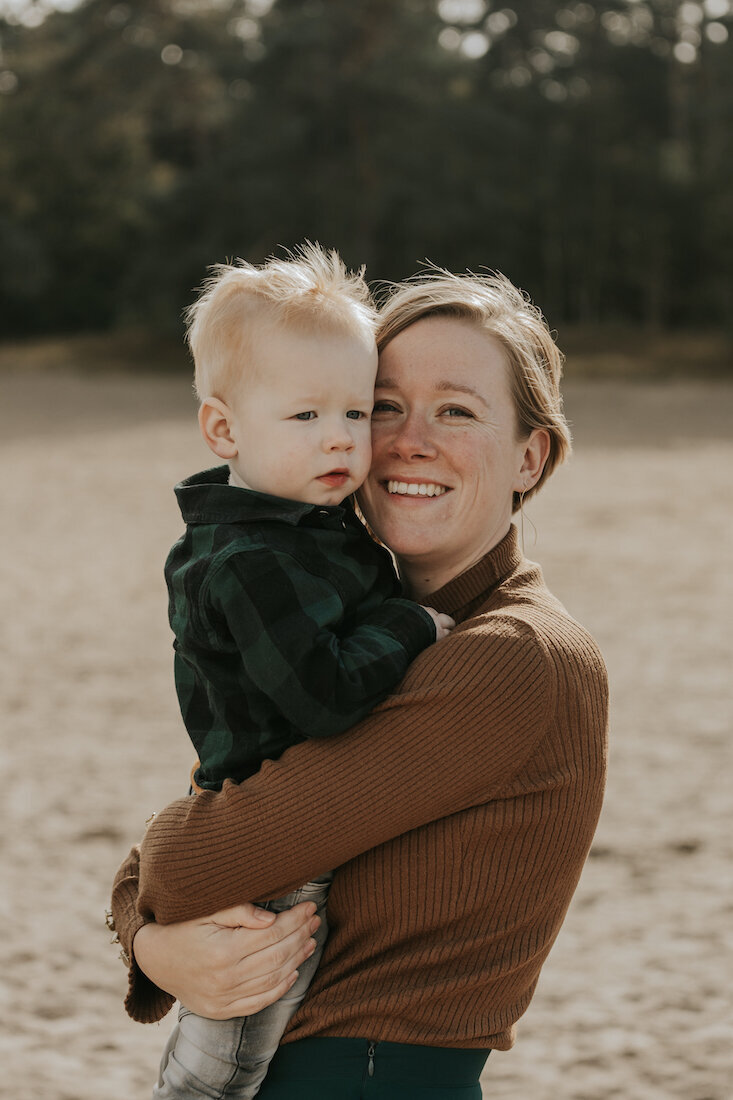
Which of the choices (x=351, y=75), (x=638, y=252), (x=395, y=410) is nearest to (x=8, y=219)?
(x=351, y=75)

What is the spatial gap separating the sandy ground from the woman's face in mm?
2072

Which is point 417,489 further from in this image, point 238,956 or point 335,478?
point 238,956

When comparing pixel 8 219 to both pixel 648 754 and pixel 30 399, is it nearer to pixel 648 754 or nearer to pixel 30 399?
pixel 30 399

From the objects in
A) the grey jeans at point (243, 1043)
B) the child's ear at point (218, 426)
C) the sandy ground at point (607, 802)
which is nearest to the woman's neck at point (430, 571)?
the child's ear at point (218, 426)

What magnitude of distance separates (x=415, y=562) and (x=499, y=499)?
0.17m

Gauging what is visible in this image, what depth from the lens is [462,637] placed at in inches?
68.8

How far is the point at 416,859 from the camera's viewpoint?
5.70 ft

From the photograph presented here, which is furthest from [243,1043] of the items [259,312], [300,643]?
[259,312]

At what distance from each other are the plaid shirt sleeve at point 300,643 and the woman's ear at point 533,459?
1.42ft

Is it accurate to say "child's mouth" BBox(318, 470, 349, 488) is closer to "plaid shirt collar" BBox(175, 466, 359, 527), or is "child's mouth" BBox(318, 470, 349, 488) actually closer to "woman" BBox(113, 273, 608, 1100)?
"plaid shirt collar" BBox(175, 466, 359, 527)

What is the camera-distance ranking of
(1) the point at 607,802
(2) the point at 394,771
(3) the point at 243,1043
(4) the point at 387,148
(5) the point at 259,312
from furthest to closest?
1. (4) the point at 387,148
2. (1) the point at 607,802
3. (5) the point at 259,312
4. (3) the point at 243,1043
5. (2) the point at 394,771

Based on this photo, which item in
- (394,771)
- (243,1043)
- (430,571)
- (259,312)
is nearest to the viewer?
(394,771)

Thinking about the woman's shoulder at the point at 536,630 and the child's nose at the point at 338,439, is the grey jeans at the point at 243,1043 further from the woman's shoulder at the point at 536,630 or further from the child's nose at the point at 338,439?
the child's nose at the point at 338,439

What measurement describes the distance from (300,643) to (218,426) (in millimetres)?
451
